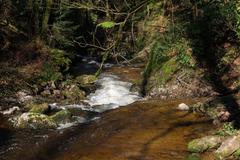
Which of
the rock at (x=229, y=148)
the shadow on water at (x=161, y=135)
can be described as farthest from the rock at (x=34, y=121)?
the rock at (x=229, y=148)

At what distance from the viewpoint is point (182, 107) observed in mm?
13602

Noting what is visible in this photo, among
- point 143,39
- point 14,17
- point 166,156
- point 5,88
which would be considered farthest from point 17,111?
point 143,39

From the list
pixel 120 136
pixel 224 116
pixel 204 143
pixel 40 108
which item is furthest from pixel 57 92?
pixel 204 143

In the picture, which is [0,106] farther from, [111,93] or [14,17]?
[14,17]

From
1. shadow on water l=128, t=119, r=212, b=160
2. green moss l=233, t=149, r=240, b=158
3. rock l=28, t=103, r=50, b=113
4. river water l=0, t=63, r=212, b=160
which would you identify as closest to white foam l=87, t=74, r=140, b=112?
river water l=0, t=63, r=212, b=160

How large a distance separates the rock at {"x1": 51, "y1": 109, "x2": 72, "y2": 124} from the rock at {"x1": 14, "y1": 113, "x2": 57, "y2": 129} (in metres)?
0.18

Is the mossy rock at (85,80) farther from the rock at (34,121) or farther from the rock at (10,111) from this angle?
the rock at (34,121)

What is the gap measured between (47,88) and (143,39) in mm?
10920

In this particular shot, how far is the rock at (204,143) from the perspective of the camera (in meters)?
9.85

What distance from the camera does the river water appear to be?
1034 centimetres

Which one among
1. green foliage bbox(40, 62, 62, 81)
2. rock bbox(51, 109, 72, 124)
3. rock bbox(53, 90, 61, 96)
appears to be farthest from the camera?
green foliage bbox(40, 62, 62, 81)

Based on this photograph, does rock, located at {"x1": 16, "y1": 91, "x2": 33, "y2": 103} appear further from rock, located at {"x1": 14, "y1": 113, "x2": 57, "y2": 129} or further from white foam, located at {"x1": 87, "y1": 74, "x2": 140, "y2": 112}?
rock, located at {"x1": 14, "y1": 113, "x2": 57, "y2": 129}

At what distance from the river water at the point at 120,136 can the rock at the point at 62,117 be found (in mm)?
455

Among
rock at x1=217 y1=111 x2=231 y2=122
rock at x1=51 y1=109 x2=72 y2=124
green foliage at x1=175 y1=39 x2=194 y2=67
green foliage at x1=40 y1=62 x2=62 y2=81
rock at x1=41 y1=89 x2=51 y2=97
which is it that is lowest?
rock at x1=41 y1=89 x2=51 y2=97
